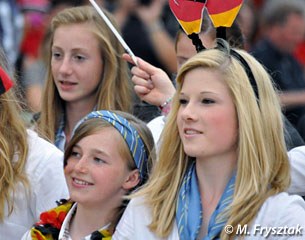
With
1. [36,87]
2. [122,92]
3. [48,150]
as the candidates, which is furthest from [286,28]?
[48,150]

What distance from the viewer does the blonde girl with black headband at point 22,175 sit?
4.68 meters

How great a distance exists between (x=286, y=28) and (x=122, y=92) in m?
3.65

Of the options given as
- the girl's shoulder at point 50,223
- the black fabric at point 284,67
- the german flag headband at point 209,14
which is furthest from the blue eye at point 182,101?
the black fabric at point 284,67

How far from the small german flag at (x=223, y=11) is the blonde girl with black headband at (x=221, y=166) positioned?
15cm

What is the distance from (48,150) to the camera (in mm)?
4828

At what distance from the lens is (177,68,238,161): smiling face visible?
410 centimetres

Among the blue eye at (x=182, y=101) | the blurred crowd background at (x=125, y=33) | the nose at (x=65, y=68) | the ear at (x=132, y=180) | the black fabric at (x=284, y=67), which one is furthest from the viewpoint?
the blurred crowd background at (x=125, y=33)

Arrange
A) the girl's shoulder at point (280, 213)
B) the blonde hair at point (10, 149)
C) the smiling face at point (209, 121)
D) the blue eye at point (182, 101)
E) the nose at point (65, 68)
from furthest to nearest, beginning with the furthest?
→ the nose at point (65, 68)
the blonde hair at point (10, 149)
the blue eye at point (182, 101)
the smiling face at point (209, 121)
the girl's shoulder at point (280, 213)

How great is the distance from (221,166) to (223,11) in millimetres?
667

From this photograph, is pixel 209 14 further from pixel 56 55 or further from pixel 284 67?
pixel 284 67

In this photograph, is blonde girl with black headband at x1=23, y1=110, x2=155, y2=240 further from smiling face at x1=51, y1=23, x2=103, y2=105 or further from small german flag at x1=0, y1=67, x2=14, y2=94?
smiling face at x1=51, y1=23, x2=103, y2=105

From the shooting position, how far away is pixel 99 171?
175 inches

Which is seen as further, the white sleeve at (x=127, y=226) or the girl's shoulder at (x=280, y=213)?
the white sleeve at (x=127, y=226)

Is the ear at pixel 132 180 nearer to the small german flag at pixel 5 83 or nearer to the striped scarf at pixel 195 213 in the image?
the striped scarf at pixel 195 213
